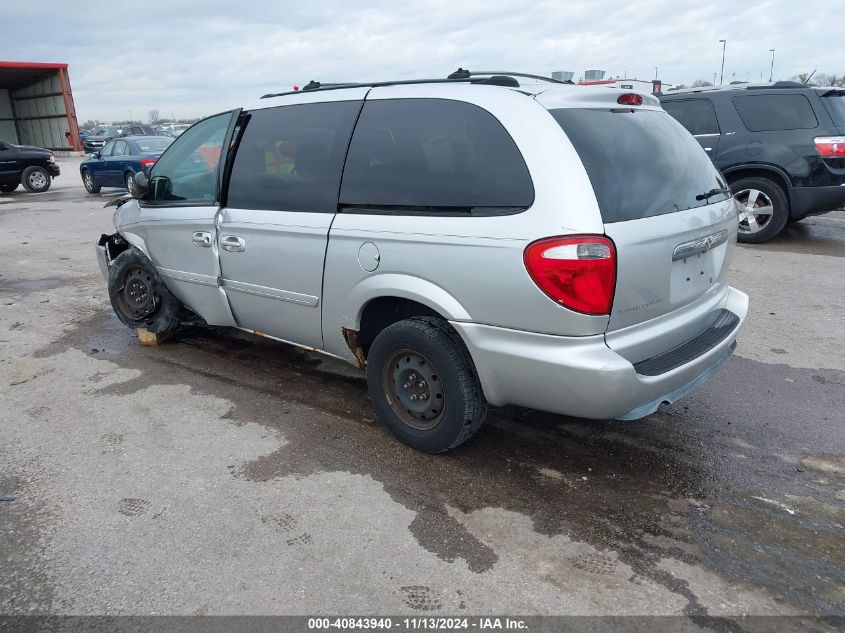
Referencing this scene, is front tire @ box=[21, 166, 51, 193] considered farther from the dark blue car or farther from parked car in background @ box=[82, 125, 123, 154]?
parked car in background @ box=[82, 125, 123, 154]

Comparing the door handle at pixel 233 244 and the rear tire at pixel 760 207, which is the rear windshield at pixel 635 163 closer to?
the door handle at pixel 233 244

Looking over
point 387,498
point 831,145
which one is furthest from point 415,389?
→ point 831,145

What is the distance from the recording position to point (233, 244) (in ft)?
13.5

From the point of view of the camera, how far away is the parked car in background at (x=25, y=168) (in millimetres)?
18797

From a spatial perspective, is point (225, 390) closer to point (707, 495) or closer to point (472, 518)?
point (472, 518)

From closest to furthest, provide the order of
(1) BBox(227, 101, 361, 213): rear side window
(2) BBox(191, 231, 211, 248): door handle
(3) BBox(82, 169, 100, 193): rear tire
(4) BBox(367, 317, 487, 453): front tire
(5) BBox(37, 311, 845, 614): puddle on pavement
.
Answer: (5) BBox(37, 311, 845, 614): puddle on pavement
(4) BBox(367, 317, 487, 453): front tire
(1) BBox(227, 101, 361, 213): rear side window
(2) BBox(191, 231, 211, 248): door handle
(3) BBox(82, 169, 100, 193): rear tire

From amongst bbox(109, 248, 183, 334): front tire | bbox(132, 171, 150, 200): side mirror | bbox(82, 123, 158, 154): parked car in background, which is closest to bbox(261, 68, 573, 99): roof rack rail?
bbox(132, 171, 150, 200): side mirror

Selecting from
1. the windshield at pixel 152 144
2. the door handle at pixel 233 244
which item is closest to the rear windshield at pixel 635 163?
the door handle at pixel 233 244

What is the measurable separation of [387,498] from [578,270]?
139 centimetres

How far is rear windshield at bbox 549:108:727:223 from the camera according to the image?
283 centimetres

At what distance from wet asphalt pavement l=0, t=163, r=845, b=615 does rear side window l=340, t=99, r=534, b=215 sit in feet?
4.41

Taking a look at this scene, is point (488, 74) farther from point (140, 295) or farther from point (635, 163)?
point (140, 295)

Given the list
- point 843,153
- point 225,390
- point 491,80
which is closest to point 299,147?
point 491,80

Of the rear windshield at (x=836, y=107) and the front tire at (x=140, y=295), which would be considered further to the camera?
the rear windshield at (x=836, y=107)
